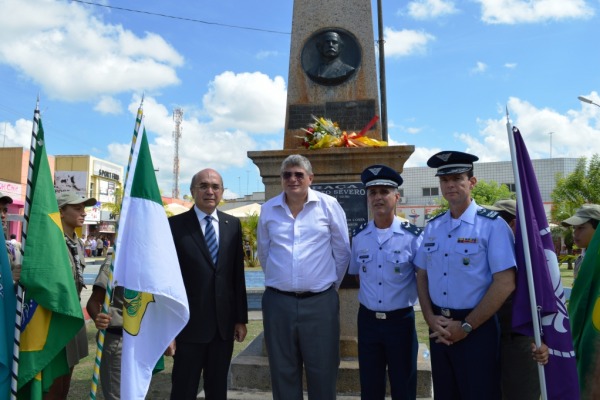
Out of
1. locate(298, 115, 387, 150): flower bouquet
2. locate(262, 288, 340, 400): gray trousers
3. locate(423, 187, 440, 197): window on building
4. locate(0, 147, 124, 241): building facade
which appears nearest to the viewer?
locate(262, 288, 340, 400): gray trousers

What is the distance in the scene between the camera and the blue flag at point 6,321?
8.40 feet

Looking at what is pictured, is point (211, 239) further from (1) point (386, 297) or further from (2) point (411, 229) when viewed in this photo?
(2) point (411, 229)

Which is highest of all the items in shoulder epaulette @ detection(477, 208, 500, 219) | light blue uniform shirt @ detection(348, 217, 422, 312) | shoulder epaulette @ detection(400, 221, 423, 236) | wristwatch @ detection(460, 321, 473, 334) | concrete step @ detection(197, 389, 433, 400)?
shoulder epaulette @ detection(477, 208, 500, 219)

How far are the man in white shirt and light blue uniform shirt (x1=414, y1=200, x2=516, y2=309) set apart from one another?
27.1 inches

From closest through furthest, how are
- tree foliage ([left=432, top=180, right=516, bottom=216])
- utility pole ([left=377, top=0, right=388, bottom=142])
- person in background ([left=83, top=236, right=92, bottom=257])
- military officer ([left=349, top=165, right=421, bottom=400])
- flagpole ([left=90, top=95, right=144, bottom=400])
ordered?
flagpole ([left=90, top=95, right=144, bottom=400]), military officer ([left=349, top=165, right=421, bottom=400]), utility pole ([left=377, top=0, right=388, bottom=142]), person in background ([left=83, top=236, right=92, bottom=257]), tree foliage ([left=432, top=180, right=516, bottom=216])

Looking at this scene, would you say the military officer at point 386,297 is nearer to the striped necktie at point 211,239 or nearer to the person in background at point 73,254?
the striped necktie at point 211,239

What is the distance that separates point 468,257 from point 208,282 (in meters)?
1.60

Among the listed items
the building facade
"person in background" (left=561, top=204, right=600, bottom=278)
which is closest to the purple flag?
"person in background" (left=561, top=204, right=600, bottom=278)

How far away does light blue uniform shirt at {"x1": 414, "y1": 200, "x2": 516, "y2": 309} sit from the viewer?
2779mm

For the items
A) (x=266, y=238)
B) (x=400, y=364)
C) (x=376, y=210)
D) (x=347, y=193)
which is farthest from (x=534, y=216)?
(x=347, y=193)

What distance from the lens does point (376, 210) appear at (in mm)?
3270

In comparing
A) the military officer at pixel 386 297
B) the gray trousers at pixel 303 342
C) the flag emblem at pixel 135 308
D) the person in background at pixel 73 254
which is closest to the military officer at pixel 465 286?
the military officer at pixel 386 297

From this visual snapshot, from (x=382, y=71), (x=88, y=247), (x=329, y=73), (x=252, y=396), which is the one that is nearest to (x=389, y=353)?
(x=252, y=396)

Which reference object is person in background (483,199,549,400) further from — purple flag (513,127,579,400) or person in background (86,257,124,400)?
person in background (86,257,124,400)
